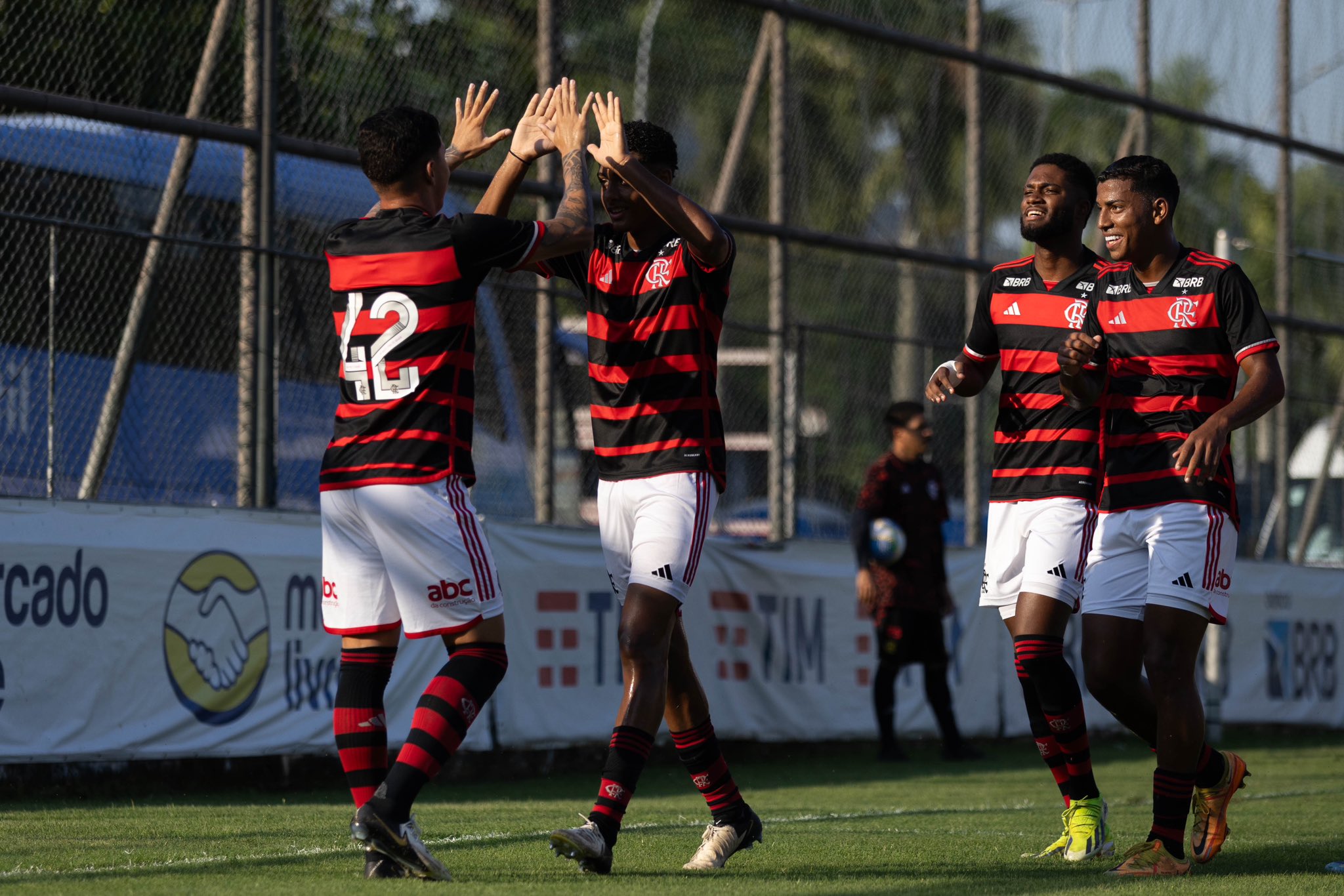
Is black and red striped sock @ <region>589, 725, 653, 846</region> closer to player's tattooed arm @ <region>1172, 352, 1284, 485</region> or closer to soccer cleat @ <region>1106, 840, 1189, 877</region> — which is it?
soccer cleat @ <region>1106, 840, 1189, 877</region>

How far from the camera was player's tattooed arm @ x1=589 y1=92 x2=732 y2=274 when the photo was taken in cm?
516

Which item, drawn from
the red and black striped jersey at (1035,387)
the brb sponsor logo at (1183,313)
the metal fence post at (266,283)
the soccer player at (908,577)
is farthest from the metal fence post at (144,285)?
the brb sponsor logo at (1183,313)

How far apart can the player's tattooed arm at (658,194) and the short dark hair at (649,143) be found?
0.68 ft

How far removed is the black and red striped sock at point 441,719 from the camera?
Result: 4.70 metres

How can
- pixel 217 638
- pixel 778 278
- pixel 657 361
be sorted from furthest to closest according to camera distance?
pixel 778 278
pixel 217 638
pixel 657 361

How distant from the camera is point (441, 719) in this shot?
15.8 ft

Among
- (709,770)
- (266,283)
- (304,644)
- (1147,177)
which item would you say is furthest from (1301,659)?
(709,770)

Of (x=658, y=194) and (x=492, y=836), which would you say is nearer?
(x=658, y=194)

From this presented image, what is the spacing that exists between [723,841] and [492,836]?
1230 mm

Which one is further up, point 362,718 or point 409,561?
point 409,561

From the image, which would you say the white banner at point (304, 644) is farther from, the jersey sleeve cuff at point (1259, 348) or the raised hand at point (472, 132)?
the jersey sleeve cuff at point (1259, 348)

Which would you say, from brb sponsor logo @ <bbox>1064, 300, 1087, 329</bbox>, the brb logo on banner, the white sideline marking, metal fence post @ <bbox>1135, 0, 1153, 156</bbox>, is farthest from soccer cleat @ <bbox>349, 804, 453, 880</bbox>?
metal fence post @ <bbox>1135, 0, 1153, 156</bbox>

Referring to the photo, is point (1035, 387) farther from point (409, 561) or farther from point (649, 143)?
point (409, 561)

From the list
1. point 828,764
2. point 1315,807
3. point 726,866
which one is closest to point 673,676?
point 726,866
